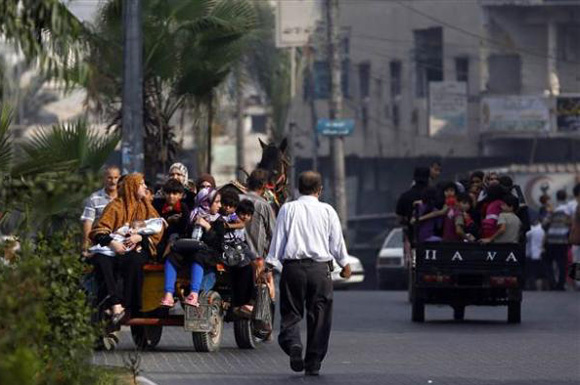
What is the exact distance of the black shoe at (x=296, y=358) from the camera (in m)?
14.5

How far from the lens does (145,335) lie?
17484mm

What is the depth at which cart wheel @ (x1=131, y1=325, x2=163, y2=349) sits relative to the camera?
1745 cm

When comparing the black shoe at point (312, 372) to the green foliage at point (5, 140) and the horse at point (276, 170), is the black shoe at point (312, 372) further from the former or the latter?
the horse at point (276, 170)

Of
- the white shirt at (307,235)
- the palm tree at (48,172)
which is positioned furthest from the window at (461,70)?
the white shirt at (307,235)

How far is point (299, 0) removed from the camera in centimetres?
4747

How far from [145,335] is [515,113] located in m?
39.3

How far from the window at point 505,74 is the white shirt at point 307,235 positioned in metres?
43.7

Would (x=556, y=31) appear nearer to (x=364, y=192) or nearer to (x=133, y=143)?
(x=364, y=192)

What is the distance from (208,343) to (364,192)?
4573cm

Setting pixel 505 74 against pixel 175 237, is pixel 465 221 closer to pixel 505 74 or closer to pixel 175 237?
pixel 175 237

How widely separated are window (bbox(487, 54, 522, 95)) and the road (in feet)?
116

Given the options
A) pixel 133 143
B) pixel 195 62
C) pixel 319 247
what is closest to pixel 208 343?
pixel 319 247

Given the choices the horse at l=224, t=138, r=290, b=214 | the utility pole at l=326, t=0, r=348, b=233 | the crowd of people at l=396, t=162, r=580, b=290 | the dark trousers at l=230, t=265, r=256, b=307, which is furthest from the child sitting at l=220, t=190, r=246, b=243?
the utility pole at l=326, t=0, r=348, b=233

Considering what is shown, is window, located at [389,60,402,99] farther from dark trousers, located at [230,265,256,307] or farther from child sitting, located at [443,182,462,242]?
dark trousers, located at [230,265,256,307]
